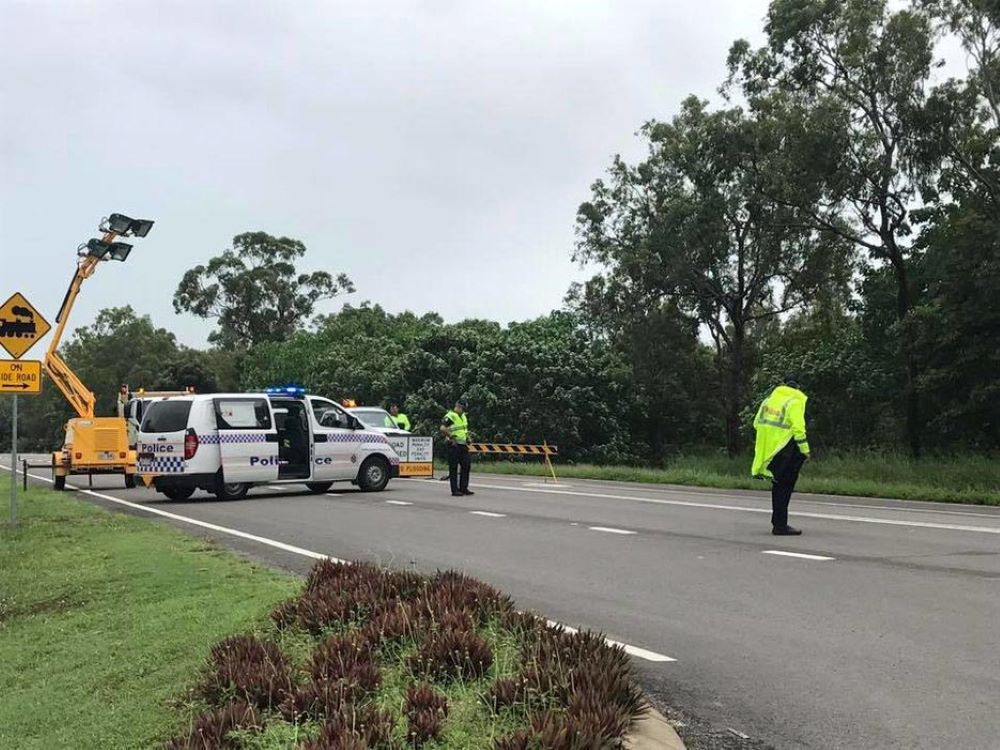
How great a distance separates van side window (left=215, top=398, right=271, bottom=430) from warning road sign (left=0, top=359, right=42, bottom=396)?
3.89 meters

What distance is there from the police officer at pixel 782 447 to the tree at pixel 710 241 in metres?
20.3

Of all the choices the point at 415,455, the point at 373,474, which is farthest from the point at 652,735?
A: the point at 415,455

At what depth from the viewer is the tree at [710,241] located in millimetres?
32125

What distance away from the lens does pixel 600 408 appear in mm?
38656

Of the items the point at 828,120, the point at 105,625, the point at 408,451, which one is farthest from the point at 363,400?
the point at 105,625

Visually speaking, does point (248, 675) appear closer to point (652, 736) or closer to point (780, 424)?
point (652, 736)

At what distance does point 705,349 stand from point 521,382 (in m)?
9.75

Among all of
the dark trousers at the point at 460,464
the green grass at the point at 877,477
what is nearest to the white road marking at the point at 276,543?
the dark trousers at the point at 460,464

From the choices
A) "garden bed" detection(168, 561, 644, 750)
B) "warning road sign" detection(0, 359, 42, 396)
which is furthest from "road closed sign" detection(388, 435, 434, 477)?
"garden bed" detection(168, 561, 644, 750)

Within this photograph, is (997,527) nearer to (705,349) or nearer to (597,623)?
(597,623)

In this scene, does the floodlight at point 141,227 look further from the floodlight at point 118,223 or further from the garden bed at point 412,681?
the garden bed at point 412,681

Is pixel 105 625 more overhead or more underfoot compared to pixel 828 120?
more underfoot

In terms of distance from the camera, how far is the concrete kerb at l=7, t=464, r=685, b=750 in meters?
4.06

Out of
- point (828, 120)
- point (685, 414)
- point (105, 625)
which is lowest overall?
point (105, 625)
